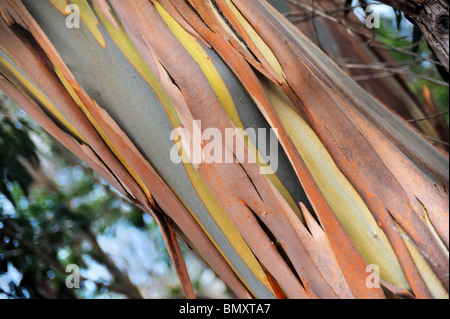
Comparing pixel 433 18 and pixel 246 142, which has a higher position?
pixel 433 18

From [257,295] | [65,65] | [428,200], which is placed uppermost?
→ [65,65]

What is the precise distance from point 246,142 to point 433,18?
10.2 inches

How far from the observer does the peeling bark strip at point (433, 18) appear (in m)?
0.53

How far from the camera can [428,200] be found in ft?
1.98

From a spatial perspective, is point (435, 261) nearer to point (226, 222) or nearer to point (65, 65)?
point (226, 222)

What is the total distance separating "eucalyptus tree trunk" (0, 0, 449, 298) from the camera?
0.60 meters

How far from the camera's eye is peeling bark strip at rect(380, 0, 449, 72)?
53 cm

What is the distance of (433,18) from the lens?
0.53m

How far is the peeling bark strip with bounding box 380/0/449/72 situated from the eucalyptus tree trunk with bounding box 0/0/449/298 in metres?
0.14

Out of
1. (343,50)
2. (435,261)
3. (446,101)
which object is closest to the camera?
(435,261)

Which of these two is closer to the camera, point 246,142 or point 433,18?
point 433,18

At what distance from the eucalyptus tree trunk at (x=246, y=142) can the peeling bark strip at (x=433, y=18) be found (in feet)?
0.44
